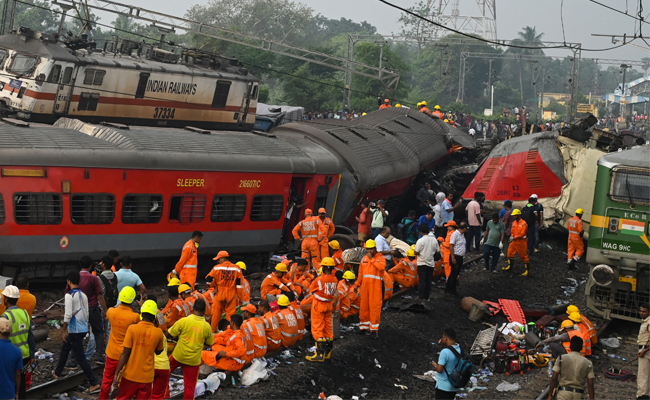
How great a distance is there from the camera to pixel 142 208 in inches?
607

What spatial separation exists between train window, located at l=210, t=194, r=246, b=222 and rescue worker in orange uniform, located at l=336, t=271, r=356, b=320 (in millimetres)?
3775

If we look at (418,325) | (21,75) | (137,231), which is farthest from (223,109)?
(418,325)

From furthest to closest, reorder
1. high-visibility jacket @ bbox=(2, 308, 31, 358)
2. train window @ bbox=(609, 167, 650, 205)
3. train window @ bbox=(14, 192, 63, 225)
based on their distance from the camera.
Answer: train window @ bbox=(609, 167, 650, 205) → train window @ bbox=(14, 192, 63, 225) → high-visibility jacket @ bbox=(2, 308, 31, 358)

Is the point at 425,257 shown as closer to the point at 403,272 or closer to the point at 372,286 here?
the point at 403,272

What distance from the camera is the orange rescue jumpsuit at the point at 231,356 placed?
35.9 ft

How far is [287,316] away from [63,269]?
4673 millimetres

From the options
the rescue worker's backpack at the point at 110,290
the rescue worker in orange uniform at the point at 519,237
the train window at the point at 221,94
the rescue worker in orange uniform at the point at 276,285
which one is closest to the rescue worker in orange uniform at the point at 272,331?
the rescue worker in orange uniform at the point at 276,285

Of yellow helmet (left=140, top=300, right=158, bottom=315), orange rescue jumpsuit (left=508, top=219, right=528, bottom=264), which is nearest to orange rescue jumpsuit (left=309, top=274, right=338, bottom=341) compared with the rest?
yellow helmet (left=140, top=300, right=158, bottom=315)

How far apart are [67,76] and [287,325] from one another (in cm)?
1111

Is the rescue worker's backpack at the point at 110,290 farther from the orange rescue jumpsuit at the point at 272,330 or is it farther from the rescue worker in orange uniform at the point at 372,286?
the rescue worker in orange uniform at the point at 372,286

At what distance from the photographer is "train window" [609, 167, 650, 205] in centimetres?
1460

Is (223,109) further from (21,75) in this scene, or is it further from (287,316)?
(287,316)

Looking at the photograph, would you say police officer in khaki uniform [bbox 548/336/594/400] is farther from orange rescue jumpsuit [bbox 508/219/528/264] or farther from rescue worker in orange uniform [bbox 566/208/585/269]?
rescue worker in orange uniform [bbox 566/208/585/269]

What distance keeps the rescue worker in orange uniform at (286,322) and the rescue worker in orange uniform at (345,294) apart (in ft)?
6.07
